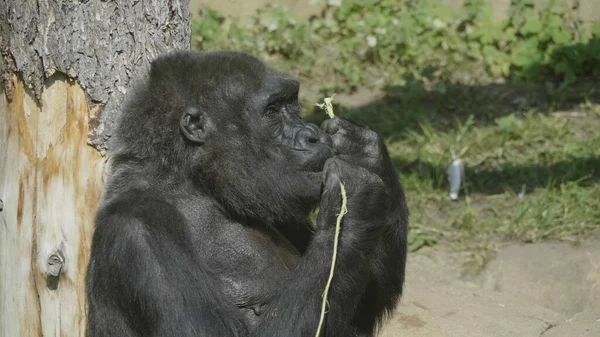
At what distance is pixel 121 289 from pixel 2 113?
1331 millimetres

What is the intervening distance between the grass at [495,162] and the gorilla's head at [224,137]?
2864 millimetres

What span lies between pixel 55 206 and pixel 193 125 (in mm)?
903

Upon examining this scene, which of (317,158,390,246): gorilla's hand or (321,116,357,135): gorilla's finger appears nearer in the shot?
(317,158,390,246): gorilla's hand

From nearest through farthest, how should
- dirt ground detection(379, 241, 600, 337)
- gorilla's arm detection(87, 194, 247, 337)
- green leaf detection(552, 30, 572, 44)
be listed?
gorilla's arm detection(87, 194, 247, 337) < dirt ground detection(379, 241, 600, 337) < green leaf detection(552, 30, 572, 44)

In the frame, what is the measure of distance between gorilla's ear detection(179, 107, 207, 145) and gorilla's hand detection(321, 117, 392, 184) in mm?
561

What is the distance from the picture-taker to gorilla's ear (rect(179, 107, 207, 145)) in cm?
377

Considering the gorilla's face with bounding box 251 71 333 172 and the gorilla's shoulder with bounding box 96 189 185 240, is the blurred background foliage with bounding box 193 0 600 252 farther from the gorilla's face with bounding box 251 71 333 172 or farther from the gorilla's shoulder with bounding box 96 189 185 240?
the gorilla's shoulder with bounding box 96 189 185 240

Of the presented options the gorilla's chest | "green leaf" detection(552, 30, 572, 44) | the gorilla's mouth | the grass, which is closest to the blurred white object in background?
the grass

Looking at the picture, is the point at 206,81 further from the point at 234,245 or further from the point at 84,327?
the point at 84,327

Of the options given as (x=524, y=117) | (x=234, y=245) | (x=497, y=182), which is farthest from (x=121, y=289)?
(x=524, y=117)

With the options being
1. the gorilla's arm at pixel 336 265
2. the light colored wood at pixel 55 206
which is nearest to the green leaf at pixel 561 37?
the gorilla's arm at pixel 336 265

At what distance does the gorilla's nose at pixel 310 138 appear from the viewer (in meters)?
3.86

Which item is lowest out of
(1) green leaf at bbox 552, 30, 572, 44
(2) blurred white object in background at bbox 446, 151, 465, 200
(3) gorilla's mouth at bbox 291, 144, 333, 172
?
(2) blurred white object in background at bbox 446, 151, 465, 200

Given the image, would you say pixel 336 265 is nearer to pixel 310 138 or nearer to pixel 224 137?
pixel 310 138
